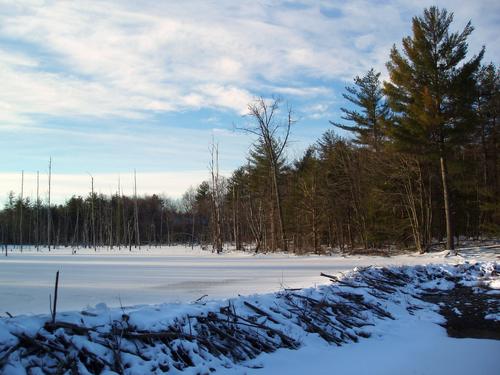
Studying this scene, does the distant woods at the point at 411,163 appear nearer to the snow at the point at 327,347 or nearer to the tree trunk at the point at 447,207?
the tree trunk at the point at 447,207

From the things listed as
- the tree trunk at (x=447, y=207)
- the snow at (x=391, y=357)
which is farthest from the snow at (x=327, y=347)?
the tree trunk at (x=447, y=207)

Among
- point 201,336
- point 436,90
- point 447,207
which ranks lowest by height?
point 201,336

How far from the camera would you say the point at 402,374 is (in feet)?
23.3

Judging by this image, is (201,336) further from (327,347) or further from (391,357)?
(391,357)

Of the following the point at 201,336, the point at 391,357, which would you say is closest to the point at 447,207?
the point at 391,357

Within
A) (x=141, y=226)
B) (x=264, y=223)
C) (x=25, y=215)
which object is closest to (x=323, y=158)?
(x=264, y=223)

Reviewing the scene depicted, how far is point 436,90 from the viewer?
25.2 meters

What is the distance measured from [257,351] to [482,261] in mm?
15879

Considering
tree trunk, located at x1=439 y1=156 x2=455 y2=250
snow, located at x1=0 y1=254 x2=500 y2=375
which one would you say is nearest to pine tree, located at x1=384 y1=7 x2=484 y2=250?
tree trunk, located at x1=439 y1=156 x2=455 y2=250

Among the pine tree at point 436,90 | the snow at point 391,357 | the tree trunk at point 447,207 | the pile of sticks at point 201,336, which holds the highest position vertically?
the pine tree at point 436,90

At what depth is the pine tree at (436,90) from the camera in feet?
82.1

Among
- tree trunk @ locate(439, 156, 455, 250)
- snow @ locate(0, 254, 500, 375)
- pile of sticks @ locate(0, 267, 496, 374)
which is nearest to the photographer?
pile of sticks @ locate(0, 267, 496, 374)

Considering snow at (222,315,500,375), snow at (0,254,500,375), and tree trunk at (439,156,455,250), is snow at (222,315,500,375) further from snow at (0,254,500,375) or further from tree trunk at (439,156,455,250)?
tree trunk at (439,156,455,250)

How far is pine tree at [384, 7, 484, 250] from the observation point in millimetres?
25016
